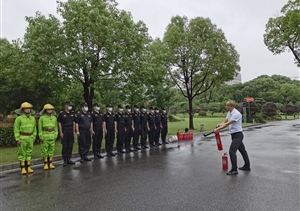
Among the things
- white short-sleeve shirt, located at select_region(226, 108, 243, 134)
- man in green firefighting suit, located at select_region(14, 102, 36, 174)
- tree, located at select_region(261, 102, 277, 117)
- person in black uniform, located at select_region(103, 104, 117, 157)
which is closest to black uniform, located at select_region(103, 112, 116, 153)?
person in black uniform, located at select_region(103, 104, 117, 157)

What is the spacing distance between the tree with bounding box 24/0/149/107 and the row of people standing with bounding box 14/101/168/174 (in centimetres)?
264

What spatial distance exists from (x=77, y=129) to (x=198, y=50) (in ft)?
43.3

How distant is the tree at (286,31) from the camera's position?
1997cm

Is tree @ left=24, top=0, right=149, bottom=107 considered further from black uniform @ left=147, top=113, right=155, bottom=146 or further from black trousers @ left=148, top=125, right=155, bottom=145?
black trousers @ left=148, top=125, right=155, bottom=145

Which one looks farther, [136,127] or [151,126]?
[151,126]

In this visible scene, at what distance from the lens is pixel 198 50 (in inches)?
773

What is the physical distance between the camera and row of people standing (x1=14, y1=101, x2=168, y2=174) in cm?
731

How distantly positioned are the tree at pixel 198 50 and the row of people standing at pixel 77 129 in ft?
29.9

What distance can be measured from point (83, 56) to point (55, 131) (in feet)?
15.2

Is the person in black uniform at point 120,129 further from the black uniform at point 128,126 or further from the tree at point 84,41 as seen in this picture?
the tree at point 84,41

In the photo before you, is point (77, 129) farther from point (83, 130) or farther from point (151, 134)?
point (151, 134)

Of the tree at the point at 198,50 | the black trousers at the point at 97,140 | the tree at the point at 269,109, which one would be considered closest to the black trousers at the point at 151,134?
the black trousers at the point at 97,140

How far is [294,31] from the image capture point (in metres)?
20.3

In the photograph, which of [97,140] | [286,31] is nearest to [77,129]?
[97,140]
